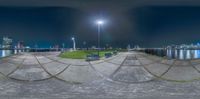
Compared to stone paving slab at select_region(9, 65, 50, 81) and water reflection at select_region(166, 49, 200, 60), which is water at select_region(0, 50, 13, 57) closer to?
stone paving slab at select_region(9, 65, 50, 81)

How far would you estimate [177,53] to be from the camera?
3.83 m

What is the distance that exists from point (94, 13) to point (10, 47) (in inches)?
48.6

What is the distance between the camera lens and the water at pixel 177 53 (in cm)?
381

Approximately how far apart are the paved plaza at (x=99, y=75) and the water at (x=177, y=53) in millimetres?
65

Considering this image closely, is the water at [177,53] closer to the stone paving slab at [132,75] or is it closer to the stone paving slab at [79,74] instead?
the stone paving slab at [132,75]

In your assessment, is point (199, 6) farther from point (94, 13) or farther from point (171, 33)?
point (94, 13)

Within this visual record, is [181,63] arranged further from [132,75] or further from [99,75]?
[99,75]

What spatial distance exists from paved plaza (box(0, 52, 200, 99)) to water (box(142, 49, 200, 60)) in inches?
2.6

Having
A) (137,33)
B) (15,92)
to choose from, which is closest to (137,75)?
(137,33)

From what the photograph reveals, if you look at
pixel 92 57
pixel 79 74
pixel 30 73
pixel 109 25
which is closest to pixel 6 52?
pixel 30 73

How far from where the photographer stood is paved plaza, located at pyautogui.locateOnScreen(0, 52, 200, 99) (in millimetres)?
3739

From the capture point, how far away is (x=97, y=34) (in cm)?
386

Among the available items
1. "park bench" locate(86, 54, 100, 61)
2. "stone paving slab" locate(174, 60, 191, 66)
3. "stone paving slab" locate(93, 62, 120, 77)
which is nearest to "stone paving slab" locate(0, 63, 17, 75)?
"park bench" locate(86, 54, 100, 61)

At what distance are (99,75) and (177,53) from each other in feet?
Result: 3.68
